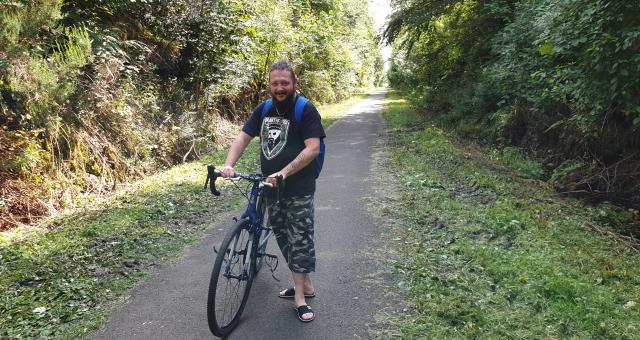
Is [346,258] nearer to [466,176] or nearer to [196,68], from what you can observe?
[466,176]

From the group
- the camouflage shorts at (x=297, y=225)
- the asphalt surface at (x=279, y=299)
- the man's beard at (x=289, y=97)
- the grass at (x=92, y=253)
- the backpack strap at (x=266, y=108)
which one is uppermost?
the man's beard at (x=289, y=97)

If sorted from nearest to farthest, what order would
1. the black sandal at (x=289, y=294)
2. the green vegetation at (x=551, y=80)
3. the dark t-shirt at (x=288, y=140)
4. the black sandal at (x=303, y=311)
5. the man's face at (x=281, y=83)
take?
1. the man's face at (x=281, y=83)
2. the dark t-shirt at (x=288, y=140)
3. the black sandal at (x=303, y=311)
4. the black sandal at (x=289, y=294)
5. the green vegetation at (x=551, y=80)

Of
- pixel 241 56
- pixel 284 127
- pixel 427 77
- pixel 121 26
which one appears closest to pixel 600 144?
pixel 284 127

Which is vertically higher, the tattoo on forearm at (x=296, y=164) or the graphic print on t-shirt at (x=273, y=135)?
the graphic print on t-shirt at (x=273, y=135)

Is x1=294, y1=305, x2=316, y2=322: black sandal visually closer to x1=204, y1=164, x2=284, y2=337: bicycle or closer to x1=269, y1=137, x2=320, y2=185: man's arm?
x1=204, y1=164, x2=284, y2=337: bicycle

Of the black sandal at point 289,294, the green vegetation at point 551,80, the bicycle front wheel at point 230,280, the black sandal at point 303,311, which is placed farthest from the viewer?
the green vegetation at point 551,80

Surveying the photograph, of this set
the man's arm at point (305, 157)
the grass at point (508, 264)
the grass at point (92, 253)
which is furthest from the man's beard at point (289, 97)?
the grass at point (92, 253)

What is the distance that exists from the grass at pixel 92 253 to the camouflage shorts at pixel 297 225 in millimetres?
1777

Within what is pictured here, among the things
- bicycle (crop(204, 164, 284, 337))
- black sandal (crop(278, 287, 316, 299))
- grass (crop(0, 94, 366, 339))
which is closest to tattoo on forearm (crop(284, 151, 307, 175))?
bicycle (crop(204, 164, 284, 337))

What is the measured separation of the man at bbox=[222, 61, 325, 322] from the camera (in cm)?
346

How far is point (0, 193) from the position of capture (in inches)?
245

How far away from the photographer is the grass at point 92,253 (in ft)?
12.5

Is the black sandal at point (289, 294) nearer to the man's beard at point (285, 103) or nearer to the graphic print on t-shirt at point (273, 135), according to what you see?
the graphic print on t-shirt at point (273, 135)

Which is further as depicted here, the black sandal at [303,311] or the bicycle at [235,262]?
the black sandal at [303,311]
